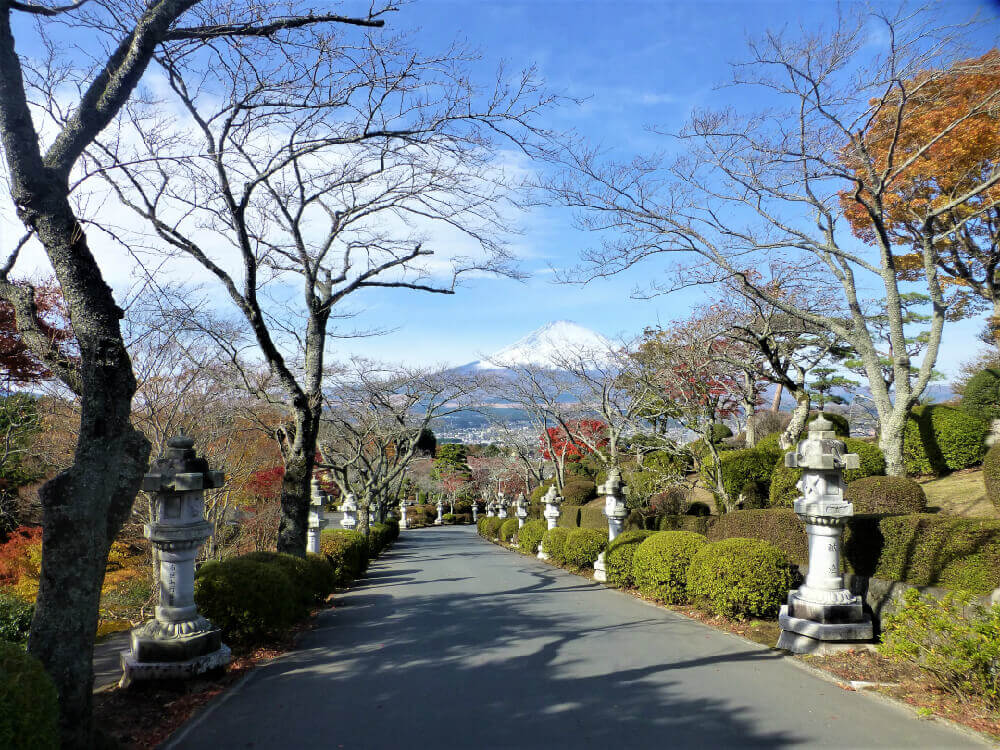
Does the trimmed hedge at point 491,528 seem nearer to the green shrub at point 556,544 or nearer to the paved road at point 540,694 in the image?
the green shrub at point 556,544

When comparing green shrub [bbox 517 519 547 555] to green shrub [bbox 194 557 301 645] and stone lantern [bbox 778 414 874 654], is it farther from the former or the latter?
stone lantern [bbox 778 414 874 654]

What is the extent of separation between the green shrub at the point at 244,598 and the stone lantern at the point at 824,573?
5.74 metres

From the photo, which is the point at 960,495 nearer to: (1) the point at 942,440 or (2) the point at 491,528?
(1) the point at 942,440

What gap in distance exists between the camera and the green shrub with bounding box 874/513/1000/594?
228 inches

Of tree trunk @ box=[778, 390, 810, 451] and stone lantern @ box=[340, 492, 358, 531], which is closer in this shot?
tree trunk @ box=[778, 390, 810, 451]

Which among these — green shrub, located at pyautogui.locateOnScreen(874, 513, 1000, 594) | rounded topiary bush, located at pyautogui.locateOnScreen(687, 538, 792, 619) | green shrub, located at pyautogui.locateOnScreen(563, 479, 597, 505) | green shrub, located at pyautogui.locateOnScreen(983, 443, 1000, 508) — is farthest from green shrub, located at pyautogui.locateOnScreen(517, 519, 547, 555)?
green shrub, located at pyautogui.locateOnScreen(874, 513, 1000, 594)

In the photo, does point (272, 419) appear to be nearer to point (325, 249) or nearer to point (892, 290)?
point (325, 249)

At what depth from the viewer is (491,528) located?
3228 cm

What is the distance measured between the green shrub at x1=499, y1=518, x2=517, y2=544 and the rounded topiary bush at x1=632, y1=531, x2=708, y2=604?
662 inches

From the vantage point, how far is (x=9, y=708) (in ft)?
9.20

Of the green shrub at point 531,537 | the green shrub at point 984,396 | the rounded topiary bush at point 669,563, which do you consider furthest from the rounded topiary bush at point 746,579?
the green shrub at point 531,537

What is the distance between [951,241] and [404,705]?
1731cm

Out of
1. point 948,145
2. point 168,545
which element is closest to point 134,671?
point 168,545

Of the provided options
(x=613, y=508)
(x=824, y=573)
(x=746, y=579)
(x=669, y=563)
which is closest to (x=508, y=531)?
(x=613, y=508)
